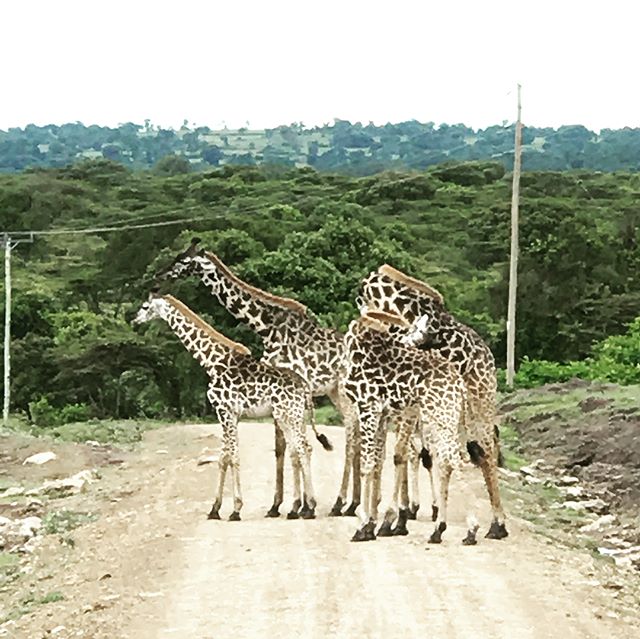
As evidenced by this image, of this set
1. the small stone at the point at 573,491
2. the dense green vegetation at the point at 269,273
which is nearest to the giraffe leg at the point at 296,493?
the small stone at the point at 573,491

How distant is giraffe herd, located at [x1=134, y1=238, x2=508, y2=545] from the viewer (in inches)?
592

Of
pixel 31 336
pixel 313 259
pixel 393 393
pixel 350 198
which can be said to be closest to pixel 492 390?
pixel 393 393

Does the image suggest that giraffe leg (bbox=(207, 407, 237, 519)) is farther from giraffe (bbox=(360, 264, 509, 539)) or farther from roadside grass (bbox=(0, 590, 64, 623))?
roadside grass (bbox=(0, 590, 64, 623))

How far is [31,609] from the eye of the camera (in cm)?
1332

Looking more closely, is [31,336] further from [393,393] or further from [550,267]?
[393,393]

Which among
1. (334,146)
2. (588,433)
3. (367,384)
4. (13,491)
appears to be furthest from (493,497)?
(334,146)

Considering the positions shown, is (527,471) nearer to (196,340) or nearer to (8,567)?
(196,340)

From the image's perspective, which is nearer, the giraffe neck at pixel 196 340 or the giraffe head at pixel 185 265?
the giraffe neck at pixel 196 340

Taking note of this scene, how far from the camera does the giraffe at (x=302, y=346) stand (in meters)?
16.6

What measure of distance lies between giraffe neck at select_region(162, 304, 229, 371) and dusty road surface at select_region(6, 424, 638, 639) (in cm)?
170

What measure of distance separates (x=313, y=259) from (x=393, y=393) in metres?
21.5

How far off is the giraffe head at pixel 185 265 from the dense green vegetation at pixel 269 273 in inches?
580

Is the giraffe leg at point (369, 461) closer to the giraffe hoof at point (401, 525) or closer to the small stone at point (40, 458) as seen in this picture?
the giraffe hoof at point (401, 525)

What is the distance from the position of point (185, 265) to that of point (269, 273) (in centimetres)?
1709
